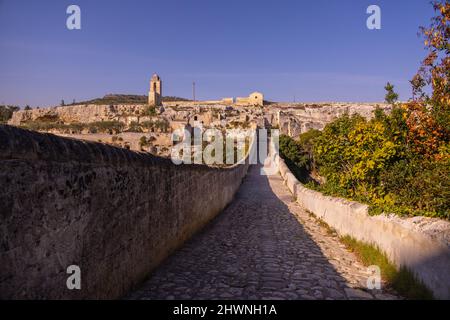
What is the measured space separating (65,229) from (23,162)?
73cm

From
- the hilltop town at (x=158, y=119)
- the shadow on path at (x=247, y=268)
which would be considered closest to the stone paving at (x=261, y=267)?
the shadow on path at (x=247, y=268)

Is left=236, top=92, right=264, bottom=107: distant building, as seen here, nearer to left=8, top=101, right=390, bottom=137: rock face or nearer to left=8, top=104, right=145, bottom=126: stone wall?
left=8, top=101, right=390, bottom=137: rock face

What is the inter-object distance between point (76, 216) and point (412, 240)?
3.65 meters

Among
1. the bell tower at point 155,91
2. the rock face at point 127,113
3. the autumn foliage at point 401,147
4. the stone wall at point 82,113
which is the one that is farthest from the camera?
the bell tower at point 155,91

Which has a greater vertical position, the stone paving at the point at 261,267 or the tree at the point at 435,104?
the tree at the point at 435,104

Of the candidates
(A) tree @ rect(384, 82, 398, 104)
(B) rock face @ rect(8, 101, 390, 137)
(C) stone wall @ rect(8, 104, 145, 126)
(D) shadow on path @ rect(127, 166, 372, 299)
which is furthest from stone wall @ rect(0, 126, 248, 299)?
(C) stone wall @ rect(8, 104, 145, 126)

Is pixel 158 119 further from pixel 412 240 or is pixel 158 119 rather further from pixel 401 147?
pixel 412 240

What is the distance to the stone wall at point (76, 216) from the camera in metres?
2.37

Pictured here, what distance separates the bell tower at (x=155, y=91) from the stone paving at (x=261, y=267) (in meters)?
108

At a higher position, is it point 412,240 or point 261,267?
point 412,240

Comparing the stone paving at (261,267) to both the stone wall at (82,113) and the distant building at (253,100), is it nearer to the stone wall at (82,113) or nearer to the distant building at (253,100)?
the stone wall at (82,113)

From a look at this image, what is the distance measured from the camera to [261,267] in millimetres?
5824

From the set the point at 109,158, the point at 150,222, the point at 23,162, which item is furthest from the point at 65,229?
the point at 150,222

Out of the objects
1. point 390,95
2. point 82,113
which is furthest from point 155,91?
point 390,95
